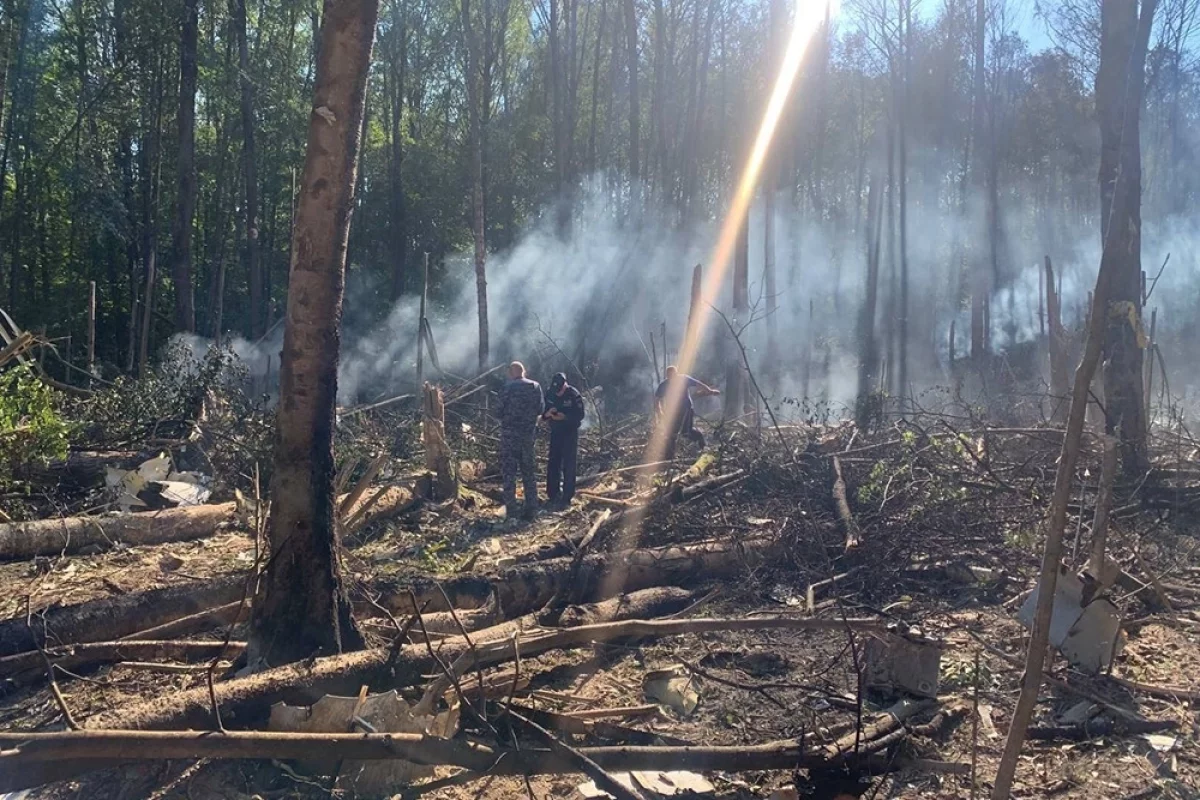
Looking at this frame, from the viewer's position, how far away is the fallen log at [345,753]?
3189 millimetres

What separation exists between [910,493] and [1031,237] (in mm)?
35315

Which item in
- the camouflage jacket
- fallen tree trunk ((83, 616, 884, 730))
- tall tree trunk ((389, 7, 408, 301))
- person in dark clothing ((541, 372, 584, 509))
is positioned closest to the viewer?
fallen tree trunk ((83, 616, 884, 730))

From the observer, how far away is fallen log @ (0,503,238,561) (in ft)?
24.7

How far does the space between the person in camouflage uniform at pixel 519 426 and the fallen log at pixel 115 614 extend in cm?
431

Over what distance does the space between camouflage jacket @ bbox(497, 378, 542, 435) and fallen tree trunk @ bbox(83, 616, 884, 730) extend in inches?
196

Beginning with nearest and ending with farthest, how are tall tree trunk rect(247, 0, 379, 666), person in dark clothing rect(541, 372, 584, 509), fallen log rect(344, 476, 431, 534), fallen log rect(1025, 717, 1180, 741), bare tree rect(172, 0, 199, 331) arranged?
fallen log rect(1025, 717, 1180, 741) < tall tree trunk rect(247, 0, 379, 666) < fallen log rect(344, 476, 431, 534) < person in dark clothing rect(541, 372, 584, 509) < bare tree rect(172, 0, 199, 331)

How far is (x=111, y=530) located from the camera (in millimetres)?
8008

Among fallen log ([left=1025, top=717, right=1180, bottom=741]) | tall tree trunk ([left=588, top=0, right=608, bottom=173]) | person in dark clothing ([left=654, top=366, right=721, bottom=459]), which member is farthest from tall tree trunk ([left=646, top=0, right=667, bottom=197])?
fallen log ([left=1025, top=717, right=1180, bottom=741])

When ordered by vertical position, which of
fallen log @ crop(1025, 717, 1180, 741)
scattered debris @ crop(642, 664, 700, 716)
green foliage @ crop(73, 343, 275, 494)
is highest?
green foliage @ crop(73, 343, 275, 494)

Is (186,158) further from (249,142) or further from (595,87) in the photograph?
(595,87)

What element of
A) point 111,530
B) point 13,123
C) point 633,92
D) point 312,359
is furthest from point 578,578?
point 633,92

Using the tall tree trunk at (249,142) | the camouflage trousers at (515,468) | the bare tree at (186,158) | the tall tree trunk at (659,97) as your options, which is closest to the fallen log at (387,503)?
the camouflage trousers at (515,468)

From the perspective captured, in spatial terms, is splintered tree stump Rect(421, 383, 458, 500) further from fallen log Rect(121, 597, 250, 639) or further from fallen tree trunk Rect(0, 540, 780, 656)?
fallen log Rect(121, 597, 250, 639)

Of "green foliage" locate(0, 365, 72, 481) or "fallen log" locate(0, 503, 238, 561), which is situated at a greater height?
"green foliage" locate(0, 365, 72, 481)
